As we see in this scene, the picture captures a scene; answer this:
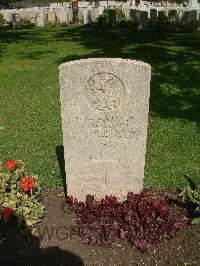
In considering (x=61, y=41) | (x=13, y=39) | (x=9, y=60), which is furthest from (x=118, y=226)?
(x=13, y=39)

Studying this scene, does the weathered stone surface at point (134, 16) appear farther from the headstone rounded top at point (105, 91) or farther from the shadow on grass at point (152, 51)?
the headstone rounded top at point (105, 91)

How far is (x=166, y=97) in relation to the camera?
10.0 m

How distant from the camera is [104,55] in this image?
15.0 meters

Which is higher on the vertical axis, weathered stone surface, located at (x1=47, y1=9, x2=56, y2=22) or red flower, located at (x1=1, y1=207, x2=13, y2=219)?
weathered stone surface, located at (x1=47, y1=9, x2=56, y2=22)

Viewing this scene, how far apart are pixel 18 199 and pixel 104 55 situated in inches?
414

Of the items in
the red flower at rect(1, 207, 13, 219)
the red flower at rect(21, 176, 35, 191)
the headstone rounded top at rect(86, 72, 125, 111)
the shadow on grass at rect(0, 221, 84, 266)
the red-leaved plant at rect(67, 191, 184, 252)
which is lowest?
the shadow on grass at rect(0, 221, 84, 266)

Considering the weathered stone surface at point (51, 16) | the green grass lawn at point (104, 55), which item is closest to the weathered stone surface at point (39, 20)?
the weathered stone surface at point (51, 16)

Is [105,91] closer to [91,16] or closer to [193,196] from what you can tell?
[193,196]

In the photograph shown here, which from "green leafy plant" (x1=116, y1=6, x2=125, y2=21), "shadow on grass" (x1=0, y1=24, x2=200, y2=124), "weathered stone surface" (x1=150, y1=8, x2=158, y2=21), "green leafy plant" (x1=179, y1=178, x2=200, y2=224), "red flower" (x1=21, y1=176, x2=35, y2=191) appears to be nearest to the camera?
"red flower" (x1=21, y1=176, x2=35, y2=191)

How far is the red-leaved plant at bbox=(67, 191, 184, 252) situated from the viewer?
4.99 meters

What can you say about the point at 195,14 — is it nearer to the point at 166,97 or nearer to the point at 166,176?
the point at 166,97

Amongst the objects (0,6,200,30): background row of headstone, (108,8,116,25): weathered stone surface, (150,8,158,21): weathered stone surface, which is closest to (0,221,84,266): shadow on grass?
(0,6,200,30): background row of headstone

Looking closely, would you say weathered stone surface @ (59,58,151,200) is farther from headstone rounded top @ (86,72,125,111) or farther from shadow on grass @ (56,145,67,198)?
shadow on grass @ (56,145,67,198)

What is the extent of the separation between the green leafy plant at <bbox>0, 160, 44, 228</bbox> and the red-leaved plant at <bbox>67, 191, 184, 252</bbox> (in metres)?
0.60
